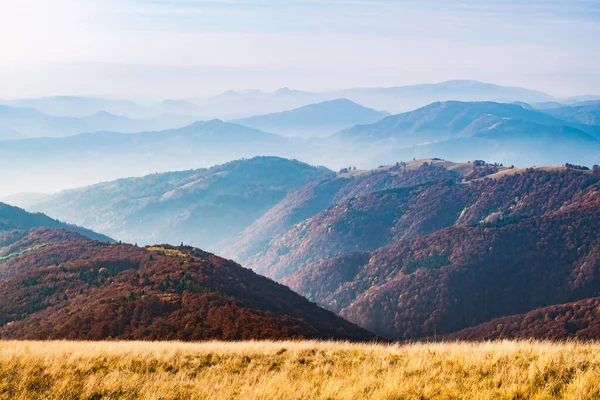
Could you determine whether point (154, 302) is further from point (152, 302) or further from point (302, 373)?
point (302, 373)

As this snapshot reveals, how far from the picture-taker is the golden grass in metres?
18.4

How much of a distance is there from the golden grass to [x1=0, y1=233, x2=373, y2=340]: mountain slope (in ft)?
90.6

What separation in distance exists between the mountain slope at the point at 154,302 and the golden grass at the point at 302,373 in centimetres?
2761

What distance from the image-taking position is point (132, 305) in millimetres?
64250

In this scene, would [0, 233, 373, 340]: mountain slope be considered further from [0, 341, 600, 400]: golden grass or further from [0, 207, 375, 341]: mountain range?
[0, 341, 600, 400]: golden grass

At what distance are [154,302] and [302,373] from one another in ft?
152

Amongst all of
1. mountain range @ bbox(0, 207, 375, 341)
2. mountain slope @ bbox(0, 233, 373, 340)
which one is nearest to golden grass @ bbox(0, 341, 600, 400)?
mountain range @ bbox(0, 207, 375, 341)

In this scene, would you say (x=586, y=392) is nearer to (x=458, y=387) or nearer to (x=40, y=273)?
(x=458, y=387)

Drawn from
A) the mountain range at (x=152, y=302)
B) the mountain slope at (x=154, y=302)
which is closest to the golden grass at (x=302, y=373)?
the mountain range at (x=152, y=302)

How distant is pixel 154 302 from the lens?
65.2m

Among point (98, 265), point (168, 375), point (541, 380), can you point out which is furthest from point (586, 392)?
point (98, 265)

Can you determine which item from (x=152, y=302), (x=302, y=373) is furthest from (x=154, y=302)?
(x=302, y=373)

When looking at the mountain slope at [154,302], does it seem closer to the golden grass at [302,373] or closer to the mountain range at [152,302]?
the mountain range at [152,302]

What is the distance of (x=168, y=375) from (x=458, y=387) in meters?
10.4
